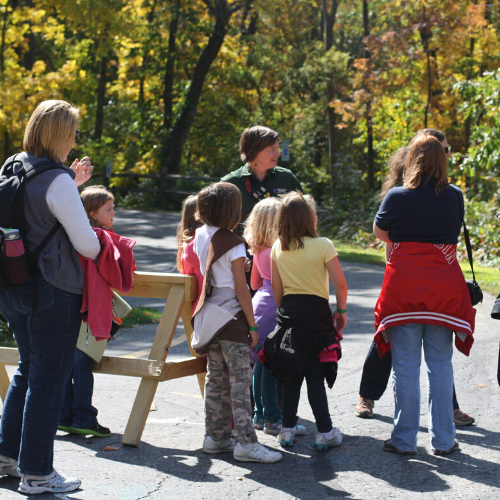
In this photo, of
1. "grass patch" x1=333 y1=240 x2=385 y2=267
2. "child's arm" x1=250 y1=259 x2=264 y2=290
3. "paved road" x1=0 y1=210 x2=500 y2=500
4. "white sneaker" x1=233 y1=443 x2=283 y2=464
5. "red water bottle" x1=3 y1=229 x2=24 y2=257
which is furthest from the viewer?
"grass patch" x1=333 y1=240 x2=385 y2=267

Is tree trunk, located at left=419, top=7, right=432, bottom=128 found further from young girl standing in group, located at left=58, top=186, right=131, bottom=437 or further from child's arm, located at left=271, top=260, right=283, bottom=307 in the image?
young girl standing in group, located at left=58, top=186, right=131, bottom=437

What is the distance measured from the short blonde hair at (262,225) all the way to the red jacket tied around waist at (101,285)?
3.54 feet

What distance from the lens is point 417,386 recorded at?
4246mm

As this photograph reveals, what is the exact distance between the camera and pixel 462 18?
17828mm

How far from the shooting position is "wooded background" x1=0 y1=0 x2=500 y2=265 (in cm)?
1617

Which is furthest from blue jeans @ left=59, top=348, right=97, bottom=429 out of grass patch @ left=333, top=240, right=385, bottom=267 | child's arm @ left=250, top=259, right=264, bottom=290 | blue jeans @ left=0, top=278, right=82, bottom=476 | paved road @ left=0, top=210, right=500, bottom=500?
grass patch @ left=333, top=240, right=385, bottom=267

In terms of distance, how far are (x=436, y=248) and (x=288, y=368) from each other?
3.72ft

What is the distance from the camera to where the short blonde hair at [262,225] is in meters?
4.61

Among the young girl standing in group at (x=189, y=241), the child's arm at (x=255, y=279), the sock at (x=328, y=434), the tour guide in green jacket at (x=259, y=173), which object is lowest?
the sock at (x=328, y=434)

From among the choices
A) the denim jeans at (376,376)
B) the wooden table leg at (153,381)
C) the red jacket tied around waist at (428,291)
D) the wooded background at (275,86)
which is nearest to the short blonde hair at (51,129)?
the wooden table leg at (153,381)

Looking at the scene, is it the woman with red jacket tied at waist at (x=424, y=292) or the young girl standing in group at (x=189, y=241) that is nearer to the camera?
the woman with red jacket tied at waist at (x=424, y=292)

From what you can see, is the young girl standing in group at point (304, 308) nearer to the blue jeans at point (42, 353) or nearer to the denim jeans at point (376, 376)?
the denim jeans at point (376, 376)

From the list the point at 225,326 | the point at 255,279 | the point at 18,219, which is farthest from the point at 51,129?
the point at 255,279

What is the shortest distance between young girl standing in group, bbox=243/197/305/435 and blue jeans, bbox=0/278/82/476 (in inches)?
54.9
